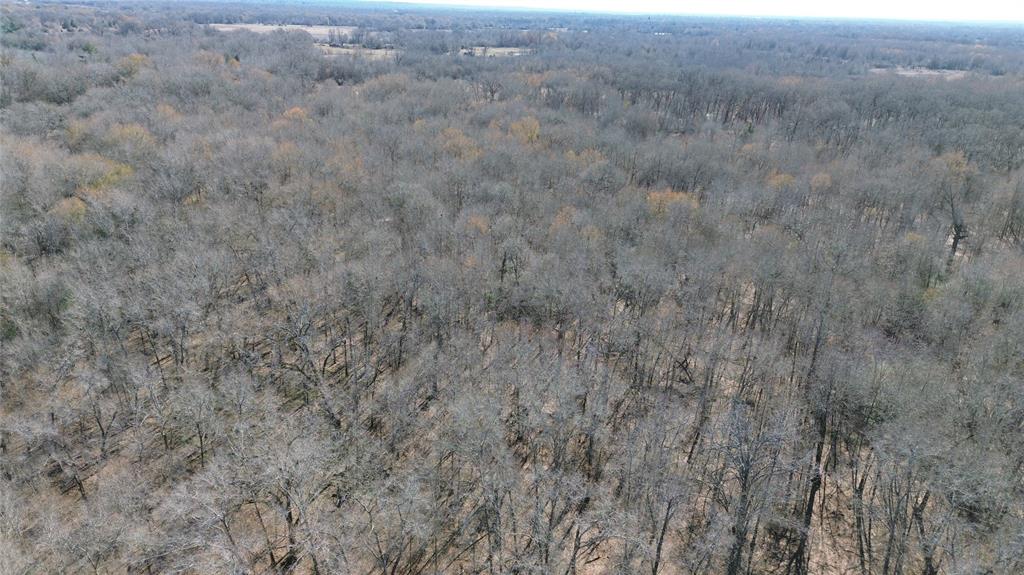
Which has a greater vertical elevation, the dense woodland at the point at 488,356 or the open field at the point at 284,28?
the open field at the point at 284,28

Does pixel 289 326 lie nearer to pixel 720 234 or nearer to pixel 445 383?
pixel 445 383

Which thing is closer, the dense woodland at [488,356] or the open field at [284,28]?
the dense woodland at [488,356]

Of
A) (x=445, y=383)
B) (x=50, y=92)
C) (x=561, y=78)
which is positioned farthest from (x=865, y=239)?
(x=50, y=92)

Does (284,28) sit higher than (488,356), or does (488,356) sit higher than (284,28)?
(284,28)

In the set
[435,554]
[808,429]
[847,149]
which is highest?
[847,149]

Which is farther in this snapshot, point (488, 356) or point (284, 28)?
point (284, 28)

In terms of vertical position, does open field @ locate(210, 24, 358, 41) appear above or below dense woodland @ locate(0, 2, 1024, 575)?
above

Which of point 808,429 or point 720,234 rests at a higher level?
point 720,234

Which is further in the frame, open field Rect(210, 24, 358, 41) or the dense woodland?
open field Rect(210, 24, 358, 41)
